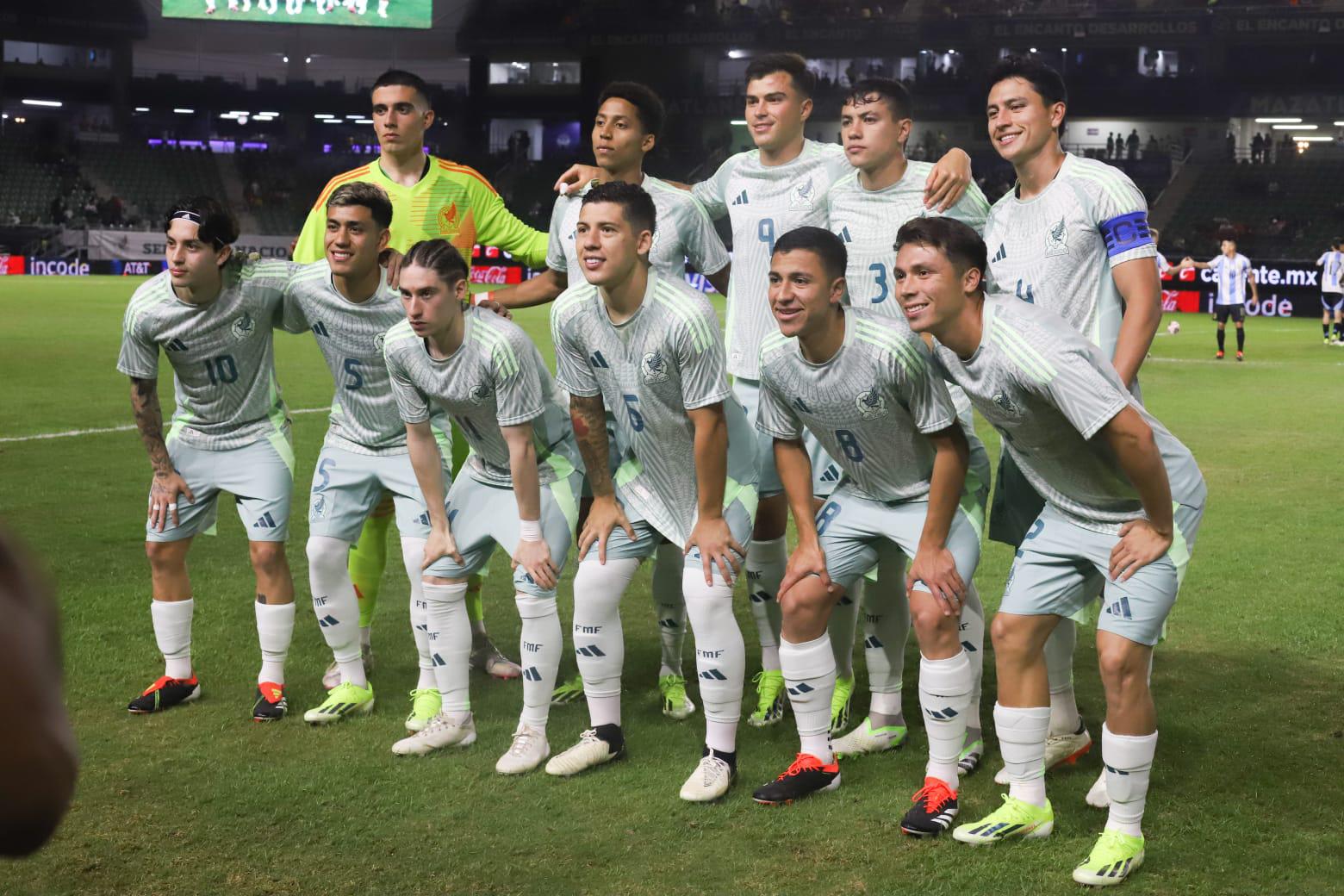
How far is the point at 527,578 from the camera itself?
541cm

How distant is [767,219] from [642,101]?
799 mm

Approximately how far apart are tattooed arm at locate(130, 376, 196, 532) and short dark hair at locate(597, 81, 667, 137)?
96.2 inches

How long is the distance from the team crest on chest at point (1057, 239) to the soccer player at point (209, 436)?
11.0ft

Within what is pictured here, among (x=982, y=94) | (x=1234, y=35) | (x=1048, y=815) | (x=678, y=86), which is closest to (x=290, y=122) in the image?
(x=678, y=86)

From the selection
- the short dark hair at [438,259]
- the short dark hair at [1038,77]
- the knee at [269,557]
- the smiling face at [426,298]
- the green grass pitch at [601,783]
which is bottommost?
the green grass pitch at [601,783]

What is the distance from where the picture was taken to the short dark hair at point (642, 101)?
620 cm

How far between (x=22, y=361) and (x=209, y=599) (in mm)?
12150

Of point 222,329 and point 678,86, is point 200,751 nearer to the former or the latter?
point 222,329

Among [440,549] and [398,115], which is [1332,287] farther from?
[440,549]

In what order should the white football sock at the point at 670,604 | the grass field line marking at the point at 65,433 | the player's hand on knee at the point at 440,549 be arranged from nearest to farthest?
the player's hand on knee at the point at 440,549
the white football sock at the point at 670,604
the grass field line marking at the point at 65,433

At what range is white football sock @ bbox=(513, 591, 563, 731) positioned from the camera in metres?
5.43

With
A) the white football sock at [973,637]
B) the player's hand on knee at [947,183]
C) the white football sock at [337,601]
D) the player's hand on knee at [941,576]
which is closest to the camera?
the player's hand on knee at [941,576]

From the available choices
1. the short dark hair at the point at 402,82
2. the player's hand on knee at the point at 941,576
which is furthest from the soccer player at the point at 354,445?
the player's hand on knee at the point at 941,576

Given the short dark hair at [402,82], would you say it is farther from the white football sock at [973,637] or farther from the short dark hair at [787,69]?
the white football sock at [973,637]
